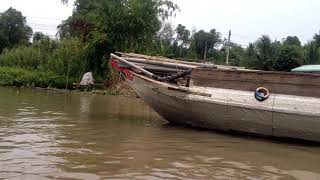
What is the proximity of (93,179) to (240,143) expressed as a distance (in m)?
3.45

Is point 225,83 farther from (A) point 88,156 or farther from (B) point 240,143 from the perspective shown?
(A) point 88,156

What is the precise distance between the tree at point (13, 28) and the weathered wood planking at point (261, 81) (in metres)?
42.0

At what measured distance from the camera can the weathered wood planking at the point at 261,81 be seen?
24.3 feet

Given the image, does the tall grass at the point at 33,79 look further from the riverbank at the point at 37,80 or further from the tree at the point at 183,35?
the tree at the point at 183,35

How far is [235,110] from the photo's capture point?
8.09m

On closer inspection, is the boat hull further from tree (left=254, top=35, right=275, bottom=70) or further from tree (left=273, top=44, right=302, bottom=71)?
tree (left=254, top=35, right=275, bottom=70)

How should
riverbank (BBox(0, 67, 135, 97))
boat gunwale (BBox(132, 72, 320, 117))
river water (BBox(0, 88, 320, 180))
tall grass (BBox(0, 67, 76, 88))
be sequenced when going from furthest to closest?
tall grass (BBox(0, 67, 76, 88)) → riverbank (BBox(0, 67, 135, 97)) → boat gunwale (BBox(132, 72, 320, 117)) → river water (BBox(0, 88, 320, 180))

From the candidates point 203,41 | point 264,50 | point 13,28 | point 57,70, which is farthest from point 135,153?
point 13,28

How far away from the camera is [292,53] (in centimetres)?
3350

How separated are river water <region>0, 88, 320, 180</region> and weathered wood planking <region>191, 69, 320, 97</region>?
35.1 inches

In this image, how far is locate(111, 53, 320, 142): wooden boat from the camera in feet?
24.5

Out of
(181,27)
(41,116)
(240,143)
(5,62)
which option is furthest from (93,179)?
(181,27)

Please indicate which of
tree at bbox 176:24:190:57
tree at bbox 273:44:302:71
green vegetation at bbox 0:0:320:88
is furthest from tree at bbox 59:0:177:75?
tree at bbox 176:24:190:57

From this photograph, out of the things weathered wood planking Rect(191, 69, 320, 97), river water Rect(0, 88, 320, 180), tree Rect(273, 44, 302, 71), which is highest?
tree Rect(273, 44, 302, 71)
